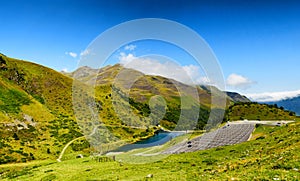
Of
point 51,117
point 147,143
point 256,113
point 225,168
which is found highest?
point 51,117

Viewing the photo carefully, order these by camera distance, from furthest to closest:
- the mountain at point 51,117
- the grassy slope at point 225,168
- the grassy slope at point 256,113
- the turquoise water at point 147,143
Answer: the grassy slope at point 256,113, the turquoise water at point 147,143, the mountain at point 51,117, the grassy slope at point 225,168

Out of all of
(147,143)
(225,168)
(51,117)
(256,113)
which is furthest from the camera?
(256,113)

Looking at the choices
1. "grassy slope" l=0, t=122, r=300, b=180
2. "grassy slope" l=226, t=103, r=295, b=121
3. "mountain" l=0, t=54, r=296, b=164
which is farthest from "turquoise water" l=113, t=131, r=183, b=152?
"grassy slope" l=0, t=122, r=300, b=180

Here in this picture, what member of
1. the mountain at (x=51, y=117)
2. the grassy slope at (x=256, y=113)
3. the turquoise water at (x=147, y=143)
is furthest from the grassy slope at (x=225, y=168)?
the grassy slope at (x=256, y=113)

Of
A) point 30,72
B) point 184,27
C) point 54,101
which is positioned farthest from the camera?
point 30,72

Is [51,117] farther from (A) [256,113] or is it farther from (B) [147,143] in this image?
(A) [256,113]

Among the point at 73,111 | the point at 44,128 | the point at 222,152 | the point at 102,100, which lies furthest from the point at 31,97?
the point at 222,152

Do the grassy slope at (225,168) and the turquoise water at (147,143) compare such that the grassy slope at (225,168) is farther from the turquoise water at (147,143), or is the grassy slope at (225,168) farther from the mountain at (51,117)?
the turquoise water at (147,143)

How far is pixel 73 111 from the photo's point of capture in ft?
494

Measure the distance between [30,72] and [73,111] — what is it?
43.4 metres

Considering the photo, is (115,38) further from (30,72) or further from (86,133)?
(30,72)

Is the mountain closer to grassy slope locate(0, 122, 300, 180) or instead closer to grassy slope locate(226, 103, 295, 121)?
grassy slope locate(226, 103, 295, 121)

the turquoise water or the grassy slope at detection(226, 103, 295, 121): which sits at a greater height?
the grassy slope at detection(226, 103, 295, 121)

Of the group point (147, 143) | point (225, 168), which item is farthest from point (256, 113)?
point (225, 168)
